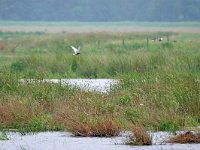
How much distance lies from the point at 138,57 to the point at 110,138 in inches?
599

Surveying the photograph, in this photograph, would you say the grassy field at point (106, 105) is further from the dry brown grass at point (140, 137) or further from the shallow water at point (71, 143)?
the dry brown grass at point (140, 137)

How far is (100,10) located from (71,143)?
129 m

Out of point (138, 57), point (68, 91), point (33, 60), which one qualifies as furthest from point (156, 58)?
point (68, 91)

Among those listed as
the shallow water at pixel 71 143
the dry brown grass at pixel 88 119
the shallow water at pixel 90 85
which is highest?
the shallow water at pixel 90 85

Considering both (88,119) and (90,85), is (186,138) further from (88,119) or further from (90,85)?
(90,85)

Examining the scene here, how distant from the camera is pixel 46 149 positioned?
16.4m

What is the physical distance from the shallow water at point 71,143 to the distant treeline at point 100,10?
118 m

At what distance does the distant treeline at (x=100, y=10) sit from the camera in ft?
452

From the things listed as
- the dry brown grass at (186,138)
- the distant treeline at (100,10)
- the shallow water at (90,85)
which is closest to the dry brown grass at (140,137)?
the dry brown grass at (186,138)

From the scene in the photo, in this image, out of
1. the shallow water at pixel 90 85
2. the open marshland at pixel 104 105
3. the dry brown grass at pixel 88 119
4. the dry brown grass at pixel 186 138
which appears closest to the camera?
the dry brown grass at pixel 186 138

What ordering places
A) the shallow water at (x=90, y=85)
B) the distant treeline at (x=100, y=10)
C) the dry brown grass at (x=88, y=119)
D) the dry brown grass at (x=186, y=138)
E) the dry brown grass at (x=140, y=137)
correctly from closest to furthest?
the dry brown grass at (x=140, y=137), the dry brown grass at (x=186, y=138), the dry brown grass at (x=88, y=119), the shallow water at (x=90, y=85), the distant treeline at (x=100, y=10)

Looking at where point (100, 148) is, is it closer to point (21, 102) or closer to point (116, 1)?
point (21, 102)

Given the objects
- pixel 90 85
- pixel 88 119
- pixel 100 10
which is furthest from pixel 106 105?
pixel 100 10

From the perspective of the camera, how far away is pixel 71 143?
55.6ft
